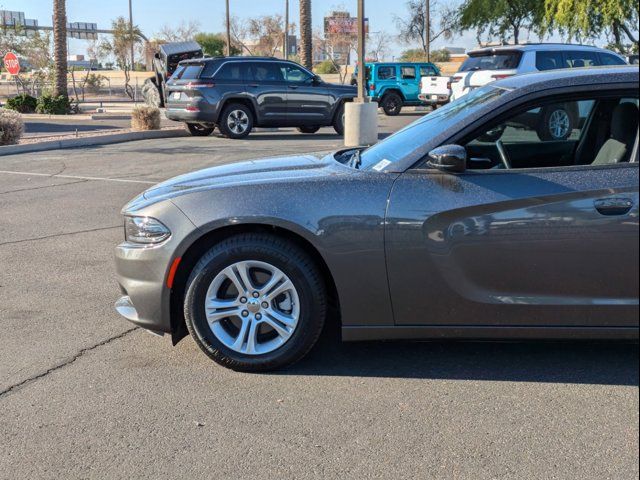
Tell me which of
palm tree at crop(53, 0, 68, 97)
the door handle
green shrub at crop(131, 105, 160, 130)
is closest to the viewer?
the door handle

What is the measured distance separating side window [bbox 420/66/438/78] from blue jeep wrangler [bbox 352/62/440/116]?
46 mm

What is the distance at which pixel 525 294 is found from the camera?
12.6 feet

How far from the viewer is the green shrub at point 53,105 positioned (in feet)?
87.5

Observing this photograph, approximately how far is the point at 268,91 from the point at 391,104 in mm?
11984

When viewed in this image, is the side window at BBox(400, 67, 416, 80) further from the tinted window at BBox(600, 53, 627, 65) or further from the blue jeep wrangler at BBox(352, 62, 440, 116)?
the tinted window at BBox(600, 53, 627, 65)

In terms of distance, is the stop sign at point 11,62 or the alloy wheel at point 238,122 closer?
the alloy wheel at point 238,122

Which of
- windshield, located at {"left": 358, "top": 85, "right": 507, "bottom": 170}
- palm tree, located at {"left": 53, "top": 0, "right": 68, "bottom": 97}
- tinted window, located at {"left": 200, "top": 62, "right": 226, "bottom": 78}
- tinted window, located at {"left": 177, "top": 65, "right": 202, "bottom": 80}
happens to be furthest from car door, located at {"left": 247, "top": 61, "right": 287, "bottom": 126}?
windshield, located at {"left": 358, "top": 85, "right": 507, "bottom": 170}

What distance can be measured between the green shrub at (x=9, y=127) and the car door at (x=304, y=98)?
21.0 feet

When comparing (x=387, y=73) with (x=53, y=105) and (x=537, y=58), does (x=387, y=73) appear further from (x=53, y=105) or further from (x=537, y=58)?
(x=537, y=58)

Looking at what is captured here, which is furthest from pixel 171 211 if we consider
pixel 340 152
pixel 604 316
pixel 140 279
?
pixel 604 316

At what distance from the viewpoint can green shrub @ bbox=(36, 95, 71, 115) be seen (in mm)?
26656

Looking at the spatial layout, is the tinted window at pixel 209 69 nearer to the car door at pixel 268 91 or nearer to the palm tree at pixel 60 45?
the car door at pixel 268 91

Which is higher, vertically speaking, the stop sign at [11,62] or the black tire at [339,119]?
the stop sign at [11,62]

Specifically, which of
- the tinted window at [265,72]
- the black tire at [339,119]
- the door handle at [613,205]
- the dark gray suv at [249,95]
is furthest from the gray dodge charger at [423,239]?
the black tire at [339,119]
